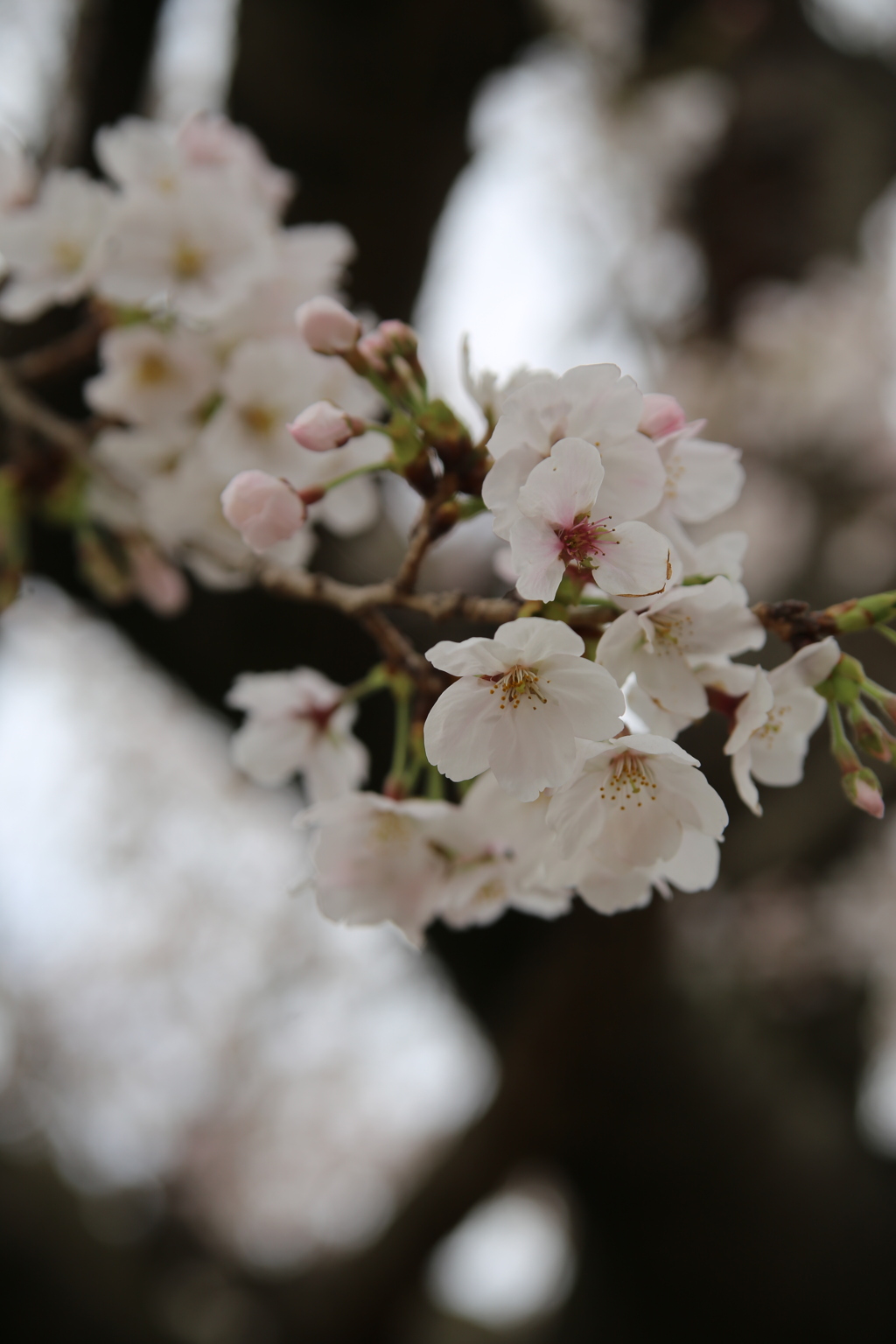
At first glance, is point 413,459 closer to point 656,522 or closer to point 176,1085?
point 656,522

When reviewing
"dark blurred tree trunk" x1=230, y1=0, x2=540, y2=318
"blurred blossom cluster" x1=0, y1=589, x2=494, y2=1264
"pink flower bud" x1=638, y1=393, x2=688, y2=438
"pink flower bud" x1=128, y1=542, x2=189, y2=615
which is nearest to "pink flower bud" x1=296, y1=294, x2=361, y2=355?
"pink flower bud" x1=638, y1=393, x2=688, y2=438

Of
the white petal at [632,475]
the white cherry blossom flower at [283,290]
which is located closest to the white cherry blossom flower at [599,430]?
the white petal at [632,475]

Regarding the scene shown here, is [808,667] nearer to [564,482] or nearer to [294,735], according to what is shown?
[564,482]

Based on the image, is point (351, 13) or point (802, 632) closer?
point (802, 632)

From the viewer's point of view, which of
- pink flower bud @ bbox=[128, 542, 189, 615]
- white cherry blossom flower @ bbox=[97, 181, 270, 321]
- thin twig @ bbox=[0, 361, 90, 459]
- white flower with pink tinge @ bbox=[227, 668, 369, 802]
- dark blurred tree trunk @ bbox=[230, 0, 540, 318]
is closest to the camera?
white flower with pink tinge @ bbox=[227, 668, 369, 802]

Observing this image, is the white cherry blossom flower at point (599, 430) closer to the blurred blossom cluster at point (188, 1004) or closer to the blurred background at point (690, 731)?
the blurred background at point (690, 731)

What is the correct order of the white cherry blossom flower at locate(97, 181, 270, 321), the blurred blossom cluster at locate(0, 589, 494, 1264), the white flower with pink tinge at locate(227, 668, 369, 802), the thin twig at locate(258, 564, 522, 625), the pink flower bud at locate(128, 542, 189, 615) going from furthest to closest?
1. the blurred blossom cluster at locate(0, 589, 494, 1264)
2. the pink flower bud at locate(128, 542, 189, 615)
3. the white cherry blossom flower at locate(97, 181, 270, 321)
4. the white flower with pink tinge at locate(227, 668, 369, 802)
5. the thin twig at locate(258, 564, 522, 625)

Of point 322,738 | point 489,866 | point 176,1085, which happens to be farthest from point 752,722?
point 176,1085

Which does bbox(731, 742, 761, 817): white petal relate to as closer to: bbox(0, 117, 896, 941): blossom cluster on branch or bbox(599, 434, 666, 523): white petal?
bbox(0, 117, 896, 941): blossom cluster on branch
